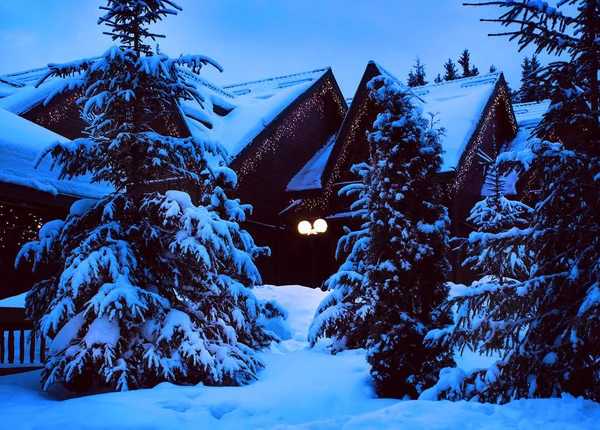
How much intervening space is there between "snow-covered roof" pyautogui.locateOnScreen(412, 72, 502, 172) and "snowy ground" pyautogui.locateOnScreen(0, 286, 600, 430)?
8.60m

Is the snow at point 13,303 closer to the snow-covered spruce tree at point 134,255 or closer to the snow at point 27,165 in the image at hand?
the snow at point 27,165

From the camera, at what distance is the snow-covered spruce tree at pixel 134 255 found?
687 centimetres

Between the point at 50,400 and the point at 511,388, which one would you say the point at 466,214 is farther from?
the point at 50,400

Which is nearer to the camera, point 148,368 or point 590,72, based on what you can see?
point 590,72

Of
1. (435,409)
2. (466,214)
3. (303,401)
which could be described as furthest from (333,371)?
(466,214)

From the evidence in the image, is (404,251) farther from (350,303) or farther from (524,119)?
(524,119)

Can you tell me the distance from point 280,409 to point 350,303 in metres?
3.90

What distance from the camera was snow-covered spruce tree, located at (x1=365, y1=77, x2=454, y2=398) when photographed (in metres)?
7.90

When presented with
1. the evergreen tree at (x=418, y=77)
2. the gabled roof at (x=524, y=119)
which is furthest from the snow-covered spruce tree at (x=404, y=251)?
the evergreen tree at (x=418, y=77)

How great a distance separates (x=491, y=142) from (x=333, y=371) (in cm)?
1476

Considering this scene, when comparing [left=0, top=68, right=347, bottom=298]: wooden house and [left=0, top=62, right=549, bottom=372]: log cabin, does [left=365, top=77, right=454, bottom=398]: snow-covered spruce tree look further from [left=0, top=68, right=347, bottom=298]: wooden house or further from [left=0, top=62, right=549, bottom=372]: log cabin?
[left=0, top=62, right=549, bottom=372]: log cabin

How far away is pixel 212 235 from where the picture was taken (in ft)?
23.7

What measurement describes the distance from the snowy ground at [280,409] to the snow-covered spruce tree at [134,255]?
45cm

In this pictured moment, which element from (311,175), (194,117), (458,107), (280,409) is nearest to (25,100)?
(194,117)
